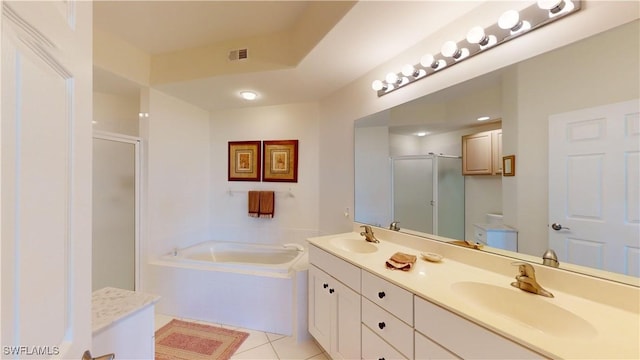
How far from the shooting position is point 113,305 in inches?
40.2

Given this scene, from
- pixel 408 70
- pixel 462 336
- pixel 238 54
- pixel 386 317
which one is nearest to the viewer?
pixel 462 336

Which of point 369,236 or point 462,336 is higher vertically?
point 369,236

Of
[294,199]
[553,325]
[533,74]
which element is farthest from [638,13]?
[294,199]

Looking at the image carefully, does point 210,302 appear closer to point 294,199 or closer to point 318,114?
point 294,199

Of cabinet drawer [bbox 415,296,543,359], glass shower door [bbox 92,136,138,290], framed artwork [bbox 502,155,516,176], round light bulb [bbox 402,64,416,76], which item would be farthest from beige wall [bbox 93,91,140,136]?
framed artwork [bbox 502,155,516,176]

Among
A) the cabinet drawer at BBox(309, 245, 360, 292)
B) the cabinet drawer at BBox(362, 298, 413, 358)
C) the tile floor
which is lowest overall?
the tile floor

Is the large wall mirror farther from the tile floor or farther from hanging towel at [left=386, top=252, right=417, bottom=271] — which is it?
the tile floor

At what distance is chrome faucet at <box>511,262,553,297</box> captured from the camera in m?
1.03

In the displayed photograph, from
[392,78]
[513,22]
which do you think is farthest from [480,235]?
[392,78]

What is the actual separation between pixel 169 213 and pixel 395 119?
2544mm

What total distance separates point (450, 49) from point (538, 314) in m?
1.37

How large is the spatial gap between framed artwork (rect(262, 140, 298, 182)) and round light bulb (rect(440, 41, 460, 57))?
6.25ft

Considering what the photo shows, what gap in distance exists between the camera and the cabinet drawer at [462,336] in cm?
77

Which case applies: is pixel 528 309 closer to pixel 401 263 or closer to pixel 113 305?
pixel 401 263
